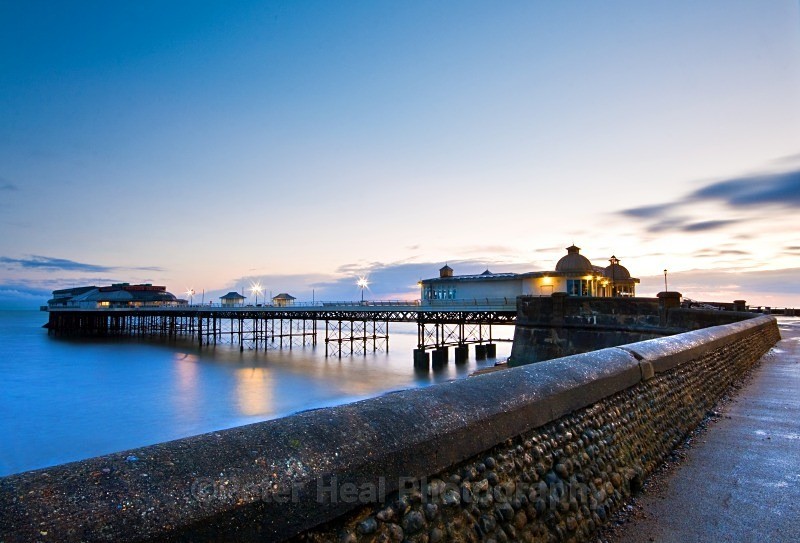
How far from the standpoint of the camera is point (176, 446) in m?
1.81

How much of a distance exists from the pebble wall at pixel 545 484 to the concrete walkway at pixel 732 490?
255 millimetres

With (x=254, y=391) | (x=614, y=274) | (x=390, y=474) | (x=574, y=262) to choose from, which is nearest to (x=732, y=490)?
(x=390, y=474)

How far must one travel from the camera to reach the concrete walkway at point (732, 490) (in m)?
3.58

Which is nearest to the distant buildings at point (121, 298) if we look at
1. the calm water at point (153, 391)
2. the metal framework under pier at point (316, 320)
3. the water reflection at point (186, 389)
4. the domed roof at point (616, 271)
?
the metal framework under pier at point (316, 320)

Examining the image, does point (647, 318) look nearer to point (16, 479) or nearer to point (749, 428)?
point (749, 428)

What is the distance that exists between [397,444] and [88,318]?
96.7 meters

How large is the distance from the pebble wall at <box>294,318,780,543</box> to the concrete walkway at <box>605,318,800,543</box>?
0.26 m

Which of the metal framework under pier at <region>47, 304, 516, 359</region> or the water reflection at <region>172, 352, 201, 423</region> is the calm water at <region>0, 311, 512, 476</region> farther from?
the metal framework under pier at <region>47, 304, 516, 359</region>

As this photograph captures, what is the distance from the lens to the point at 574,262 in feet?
113

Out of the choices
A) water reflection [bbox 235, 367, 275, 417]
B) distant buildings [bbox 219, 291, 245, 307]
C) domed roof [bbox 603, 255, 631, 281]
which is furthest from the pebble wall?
distant buildings [bbox 219, 291, 245, 307]

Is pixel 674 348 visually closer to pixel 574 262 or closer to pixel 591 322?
pixel 591 322

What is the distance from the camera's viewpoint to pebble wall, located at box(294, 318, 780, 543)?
2250 mm

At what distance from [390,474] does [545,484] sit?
1519 millimetres

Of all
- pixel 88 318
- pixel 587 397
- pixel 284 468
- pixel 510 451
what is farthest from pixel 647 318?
pixel 88 318
